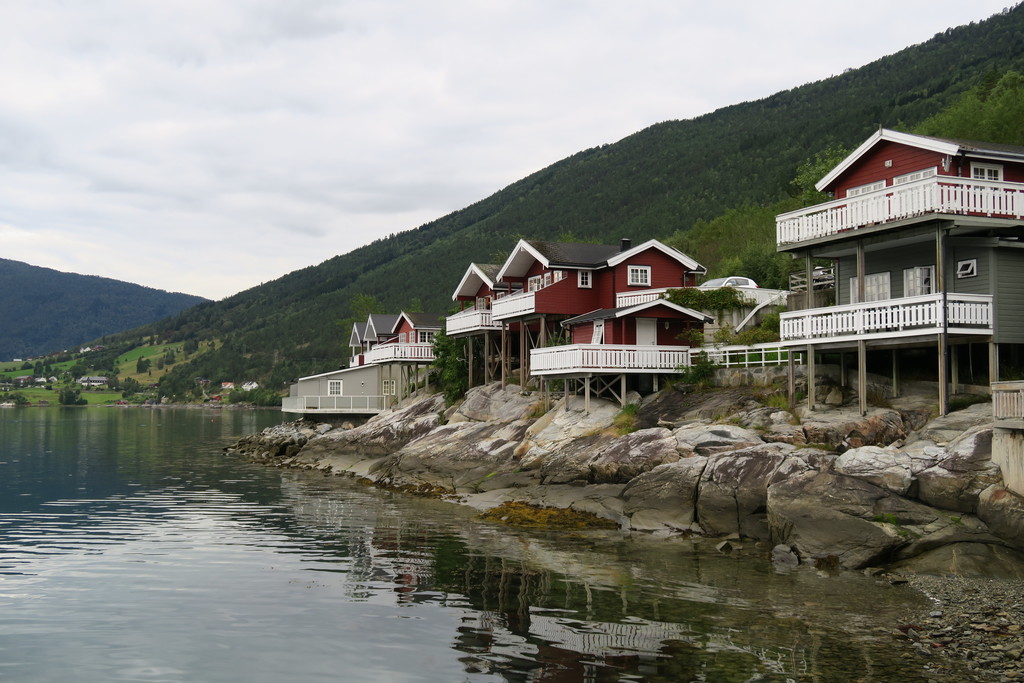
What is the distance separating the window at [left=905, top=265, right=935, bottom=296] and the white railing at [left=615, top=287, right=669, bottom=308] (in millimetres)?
15262

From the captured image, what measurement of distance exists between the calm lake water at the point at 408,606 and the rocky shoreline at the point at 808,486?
47.7 inches

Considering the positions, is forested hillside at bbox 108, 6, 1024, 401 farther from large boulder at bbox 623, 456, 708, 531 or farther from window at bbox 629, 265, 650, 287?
large boulder at bbox 623, 456, 708, 531

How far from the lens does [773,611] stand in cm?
1914

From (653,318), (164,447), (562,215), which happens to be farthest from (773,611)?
(562,215)

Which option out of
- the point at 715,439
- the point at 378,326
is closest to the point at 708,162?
the point at 378,326

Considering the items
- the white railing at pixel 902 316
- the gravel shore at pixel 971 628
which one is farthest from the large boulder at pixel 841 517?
the white railing at pixel 902 316

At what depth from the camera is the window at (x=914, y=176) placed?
1179 inches

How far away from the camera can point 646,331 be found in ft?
133

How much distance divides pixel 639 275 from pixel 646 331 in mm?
Answer: 7931

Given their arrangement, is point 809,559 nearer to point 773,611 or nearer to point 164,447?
point 773,611

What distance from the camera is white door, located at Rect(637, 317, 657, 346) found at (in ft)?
133

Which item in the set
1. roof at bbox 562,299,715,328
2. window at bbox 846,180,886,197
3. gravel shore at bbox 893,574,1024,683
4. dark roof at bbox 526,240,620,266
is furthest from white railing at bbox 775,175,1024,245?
dark roof at bbox 526,240,620,266

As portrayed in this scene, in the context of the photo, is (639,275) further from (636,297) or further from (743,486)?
(743,486)

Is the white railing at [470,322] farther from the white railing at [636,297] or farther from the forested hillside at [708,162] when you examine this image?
the forested hillside at [708,162]
